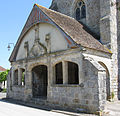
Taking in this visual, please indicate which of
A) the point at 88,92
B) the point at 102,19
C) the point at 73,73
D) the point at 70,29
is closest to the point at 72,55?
the point at 70,29

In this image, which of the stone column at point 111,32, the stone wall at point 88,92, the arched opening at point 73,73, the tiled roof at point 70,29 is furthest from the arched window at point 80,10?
the stone wall at point 88,92

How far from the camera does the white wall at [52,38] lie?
10.2 m

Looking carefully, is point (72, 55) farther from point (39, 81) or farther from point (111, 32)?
point (39, 81)

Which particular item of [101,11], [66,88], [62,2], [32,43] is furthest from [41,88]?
[62,2]

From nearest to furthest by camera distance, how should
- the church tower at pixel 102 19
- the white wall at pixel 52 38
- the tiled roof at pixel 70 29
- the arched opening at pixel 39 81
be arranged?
the tiled roof at pixel 70 29 → the white wall at pixel 52 38 → the church tower at pixel 102 19 → the arched opening at pixel 39 81

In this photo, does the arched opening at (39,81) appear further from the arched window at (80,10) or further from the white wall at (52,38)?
the arched window at (80,10)

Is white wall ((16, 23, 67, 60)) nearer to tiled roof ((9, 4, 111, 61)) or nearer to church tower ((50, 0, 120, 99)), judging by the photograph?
tiled roof ((9, 4, 111, 61))

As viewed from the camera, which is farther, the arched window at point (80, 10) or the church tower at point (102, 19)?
the arched window at point (80, 10)

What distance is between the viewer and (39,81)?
45.8 feet

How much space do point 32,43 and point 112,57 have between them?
19.6 feet

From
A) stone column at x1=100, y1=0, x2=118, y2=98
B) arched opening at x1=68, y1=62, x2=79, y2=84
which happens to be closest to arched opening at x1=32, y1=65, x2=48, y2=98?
arched opening at x1=68, y1=62, x2=79, y2=84

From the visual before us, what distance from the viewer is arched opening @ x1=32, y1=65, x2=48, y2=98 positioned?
44.4 ft

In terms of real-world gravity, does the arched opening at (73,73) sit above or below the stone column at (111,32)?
below

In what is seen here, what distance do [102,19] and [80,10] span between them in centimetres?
371
